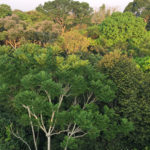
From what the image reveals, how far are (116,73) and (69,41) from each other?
38.2 ft

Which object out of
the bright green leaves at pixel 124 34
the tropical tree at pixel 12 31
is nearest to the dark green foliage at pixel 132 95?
the bright green leaves at pixel 124 34

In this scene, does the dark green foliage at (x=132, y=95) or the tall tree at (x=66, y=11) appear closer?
the dark green foliage at (x=132, y=95)

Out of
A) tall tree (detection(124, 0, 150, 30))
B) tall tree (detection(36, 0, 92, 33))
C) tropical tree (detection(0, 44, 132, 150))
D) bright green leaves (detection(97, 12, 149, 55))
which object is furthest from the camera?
tall tree (detection(36, 0, 92, 33))

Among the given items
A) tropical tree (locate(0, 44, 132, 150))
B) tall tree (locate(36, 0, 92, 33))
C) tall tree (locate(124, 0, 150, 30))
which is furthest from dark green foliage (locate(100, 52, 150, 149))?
tall tree (locate(124, 0, 150, 30))

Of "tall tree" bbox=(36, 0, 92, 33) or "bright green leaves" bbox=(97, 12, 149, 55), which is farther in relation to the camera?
"tall tree" bbox=(36, 0, 92, 33)

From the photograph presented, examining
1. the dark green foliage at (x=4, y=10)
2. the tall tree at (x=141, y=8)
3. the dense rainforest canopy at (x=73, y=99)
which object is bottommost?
the dense rainforest canopy at (x=73, y=99)

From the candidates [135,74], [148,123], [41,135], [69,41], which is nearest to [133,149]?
[148,123]

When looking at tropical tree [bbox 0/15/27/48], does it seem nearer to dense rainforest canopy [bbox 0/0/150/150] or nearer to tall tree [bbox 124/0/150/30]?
dense rainforest canopy [bbox 0/0/150/150]

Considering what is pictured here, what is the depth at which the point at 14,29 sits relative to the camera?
958 inches

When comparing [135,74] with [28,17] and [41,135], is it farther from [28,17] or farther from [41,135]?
[28,17]

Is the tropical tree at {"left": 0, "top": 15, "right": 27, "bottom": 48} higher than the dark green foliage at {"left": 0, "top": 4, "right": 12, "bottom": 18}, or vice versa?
the dark green foliage at {"left": 0, "top": 4, "right": 12, "bottom": 18}

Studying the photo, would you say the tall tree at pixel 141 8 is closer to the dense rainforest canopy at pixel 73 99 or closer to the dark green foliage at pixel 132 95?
the dense rainforest canopy at pixel 73 99

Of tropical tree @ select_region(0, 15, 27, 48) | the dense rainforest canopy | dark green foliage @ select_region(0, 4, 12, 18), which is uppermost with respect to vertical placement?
dark green foliage @ select_region(0, 4, 12, 18)

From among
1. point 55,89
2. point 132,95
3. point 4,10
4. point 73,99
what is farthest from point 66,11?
point 55,89
